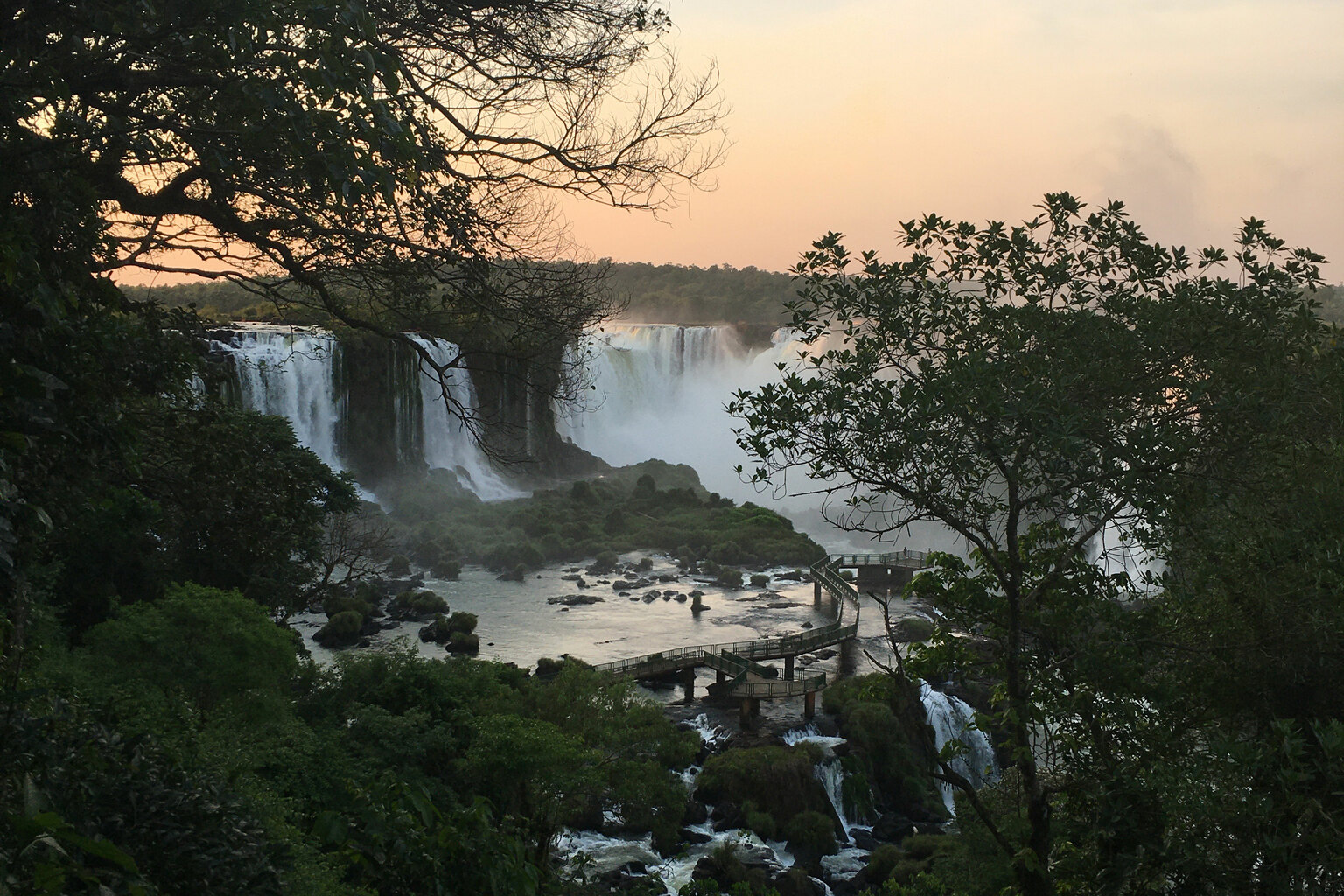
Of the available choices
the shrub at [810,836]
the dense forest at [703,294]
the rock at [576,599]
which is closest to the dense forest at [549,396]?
the shrub at [810,836]

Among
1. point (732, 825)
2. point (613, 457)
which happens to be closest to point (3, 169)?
point (732, 825)

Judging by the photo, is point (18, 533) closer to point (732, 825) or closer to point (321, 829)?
point (321, 829)

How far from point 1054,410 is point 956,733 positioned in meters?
17.5

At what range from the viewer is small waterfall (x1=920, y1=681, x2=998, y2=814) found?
21438 millimetres

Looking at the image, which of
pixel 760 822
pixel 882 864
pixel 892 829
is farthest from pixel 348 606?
pixel 882 864

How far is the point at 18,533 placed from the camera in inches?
172

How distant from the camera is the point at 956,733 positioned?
73.6 feet

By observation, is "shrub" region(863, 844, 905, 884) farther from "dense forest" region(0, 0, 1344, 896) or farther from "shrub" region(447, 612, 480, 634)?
"shrub" region(447, 612, 480, 634)

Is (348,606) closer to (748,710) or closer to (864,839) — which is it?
(748,710)

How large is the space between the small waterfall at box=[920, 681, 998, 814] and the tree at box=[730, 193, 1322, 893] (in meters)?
14.1

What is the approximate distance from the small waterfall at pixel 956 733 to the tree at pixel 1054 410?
1408 centimetres

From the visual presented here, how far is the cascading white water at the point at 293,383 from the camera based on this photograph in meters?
32.0

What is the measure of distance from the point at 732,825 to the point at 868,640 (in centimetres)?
1269

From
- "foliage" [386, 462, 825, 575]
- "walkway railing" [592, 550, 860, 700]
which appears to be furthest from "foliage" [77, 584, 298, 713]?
"foliage" [386, 462, 825, 575]
